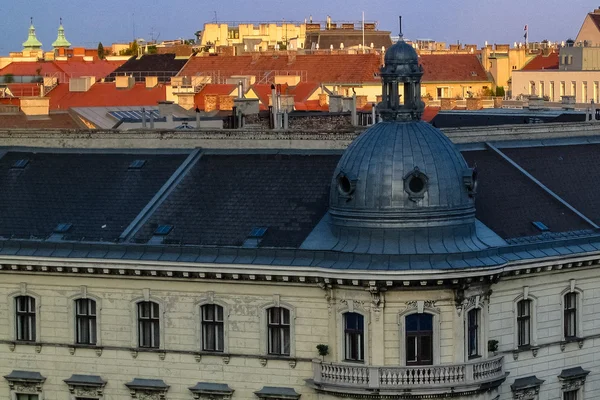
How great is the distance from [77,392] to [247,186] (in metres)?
9.02

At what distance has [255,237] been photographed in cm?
7056

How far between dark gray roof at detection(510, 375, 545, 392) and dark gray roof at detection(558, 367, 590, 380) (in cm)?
104

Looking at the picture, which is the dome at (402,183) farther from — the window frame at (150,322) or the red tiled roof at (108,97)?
the red tiled roof at (108,97)

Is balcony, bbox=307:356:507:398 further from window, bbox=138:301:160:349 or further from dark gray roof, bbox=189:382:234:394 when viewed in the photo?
window, bbox=138:301:160:349

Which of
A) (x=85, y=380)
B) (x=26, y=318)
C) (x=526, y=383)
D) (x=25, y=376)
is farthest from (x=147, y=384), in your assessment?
(x=526, y=383)

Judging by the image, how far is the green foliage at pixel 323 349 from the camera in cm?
6869

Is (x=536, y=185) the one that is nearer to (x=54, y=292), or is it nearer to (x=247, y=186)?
(x=247, y=186)

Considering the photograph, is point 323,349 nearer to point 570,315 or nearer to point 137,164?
point 570,315

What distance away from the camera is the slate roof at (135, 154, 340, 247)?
71.1 metres

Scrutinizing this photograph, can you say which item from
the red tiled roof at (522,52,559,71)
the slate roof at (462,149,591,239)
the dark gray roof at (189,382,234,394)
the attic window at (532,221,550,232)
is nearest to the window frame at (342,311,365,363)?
the dark gray roof at (189,382,234,394)

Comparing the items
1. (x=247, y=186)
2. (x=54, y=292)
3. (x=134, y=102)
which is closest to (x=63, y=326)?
(x=54, y=292)

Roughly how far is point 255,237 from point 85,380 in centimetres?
781

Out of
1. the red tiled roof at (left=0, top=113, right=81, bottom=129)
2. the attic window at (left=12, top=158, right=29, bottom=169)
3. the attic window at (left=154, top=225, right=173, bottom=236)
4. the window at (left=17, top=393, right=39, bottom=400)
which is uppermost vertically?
the red tiled roof at (left=0, top=113, right=81, bottom=129)

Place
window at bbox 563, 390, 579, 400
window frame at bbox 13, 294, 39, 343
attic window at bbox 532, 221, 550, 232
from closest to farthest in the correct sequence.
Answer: attic window at bbox 532, 221, 550, 232 → window frame at bbox 13, 294, 39, 343 → window at bbox 563, 390, 579, 400
